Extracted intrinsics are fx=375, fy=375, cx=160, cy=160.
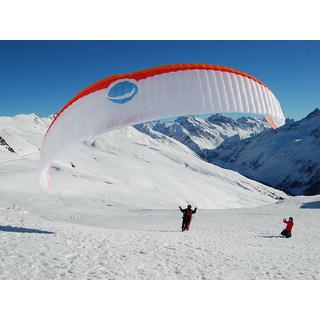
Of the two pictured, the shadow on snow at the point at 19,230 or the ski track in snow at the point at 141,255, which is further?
the shadow on snow at the point at 19,230

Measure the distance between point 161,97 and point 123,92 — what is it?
1245 mm

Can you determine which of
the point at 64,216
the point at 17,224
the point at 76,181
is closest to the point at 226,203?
the point at 76,181

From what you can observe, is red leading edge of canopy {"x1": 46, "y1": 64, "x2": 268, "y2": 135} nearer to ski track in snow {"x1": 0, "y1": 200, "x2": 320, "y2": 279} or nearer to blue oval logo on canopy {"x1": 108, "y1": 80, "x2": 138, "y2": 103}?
blue oval logo on canopy {"x1": 108, "y1": 80, "x2": 138, "y2": 103}

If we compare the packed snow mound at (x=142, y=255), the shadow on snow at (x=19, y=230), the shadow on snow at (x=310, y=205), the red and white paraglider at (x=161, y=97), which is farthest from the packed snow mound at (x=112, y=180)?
the red and white paraglider at (x=161, y=97)

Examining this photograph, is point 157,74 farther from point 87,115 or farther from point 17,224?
point 17,224

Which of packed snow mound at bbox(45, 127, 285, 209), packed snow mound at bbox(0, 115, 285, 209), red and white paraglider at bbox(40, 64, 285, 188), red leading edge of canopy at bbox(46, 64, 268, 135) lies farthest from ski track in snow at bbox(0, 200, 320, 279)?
packed snow mound at bbox(45, 127, 285, 209)

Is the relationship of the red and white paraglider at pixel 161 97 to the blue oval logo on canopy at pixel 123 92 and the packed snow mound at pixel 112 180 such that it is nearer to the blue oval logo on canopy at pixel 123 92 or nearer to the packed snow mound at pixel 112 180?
the blue oval logo on canopy at pixel 123 92

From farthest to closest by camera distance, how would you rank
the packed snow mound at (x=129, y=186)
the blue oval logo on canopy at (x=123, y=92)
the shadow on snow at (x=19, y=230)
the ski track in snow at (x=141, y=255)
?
the packed snow mound at (x=129, y=186), the shadow on snow at (x=19, y=230), the blue oval logo on canopy at (x=123, y=92), the ski track in snow at (x=141, y=255)

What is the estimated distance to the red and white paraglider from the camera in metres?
11.5

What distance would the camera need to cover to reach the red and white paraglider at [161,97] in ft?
37.7

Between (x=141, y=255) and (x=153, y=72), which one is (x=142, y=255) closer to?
(x=141, y=255)

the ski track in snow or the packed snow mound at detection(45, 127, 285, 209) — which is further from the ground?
the packed snow mound at detection(45, 127, 285, 209)

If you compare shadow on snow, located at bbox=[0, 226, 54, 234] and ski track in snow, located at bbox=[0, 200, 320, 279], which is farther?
shadow on snow, located at bbox=[0, 226, 54, 234]

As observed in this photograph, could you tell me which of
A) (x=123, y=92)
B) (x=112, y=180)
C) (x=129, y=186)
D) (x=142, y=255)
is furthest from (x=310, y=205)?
(x=129, y=186)
